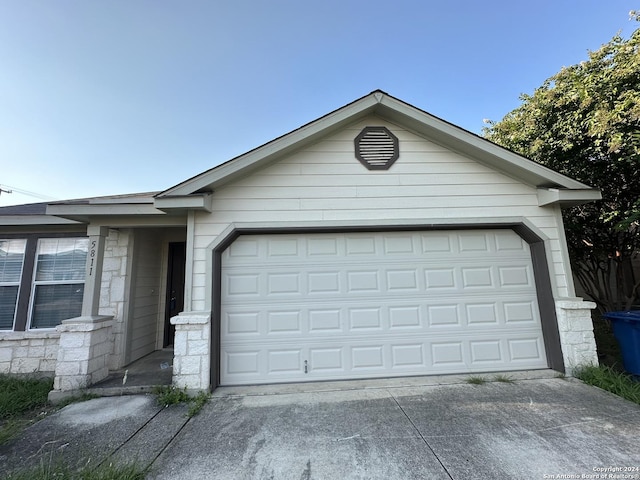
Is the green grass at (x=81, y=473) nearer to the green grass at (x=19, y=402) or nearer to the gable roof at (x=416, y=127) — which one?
the green grass at (x=19, y=402)

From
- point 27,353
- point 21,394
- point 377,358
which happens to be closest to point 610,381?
point 377,358

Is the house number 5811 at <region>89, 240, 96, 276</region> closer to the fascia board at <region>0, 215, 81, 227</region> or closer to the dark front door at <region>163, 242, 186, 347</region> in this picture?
the fascia board at <region>0, 215, 81, 227</region>

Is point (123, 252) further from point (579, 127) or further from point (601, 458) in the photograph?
point (579, 127)

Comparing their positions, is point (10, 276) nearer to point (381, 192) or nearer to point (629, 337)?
point (381, 192)

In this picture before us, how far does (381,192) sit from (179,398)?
4.33 m

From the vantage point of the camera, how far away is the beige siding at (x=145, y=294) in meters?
5.39

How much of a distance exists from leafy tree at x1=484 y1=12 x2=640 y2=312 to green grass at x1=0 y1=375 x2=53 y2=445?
31.0 feet

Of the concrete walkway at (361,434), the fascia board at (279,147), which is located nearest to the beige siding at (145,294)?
the concrete walkway at (361,434)

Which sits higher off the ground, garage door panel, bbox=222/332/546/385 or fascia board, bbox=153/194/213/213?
fascia board, bbox=153/194/213/213

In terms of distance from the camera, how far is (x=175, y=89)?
8.12 m

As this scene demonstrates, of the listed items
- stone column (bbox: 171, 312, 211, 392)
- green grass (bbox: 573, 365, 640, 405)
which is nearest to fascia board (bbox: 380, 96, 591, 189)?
green grass (bbox: 573, 365, 640, 405)

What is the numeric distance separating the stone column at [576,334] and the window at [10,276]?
9.55 m

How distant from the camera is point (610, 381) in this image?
3.84 metres

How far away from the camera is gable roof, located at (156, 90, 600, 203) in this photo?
428cm
